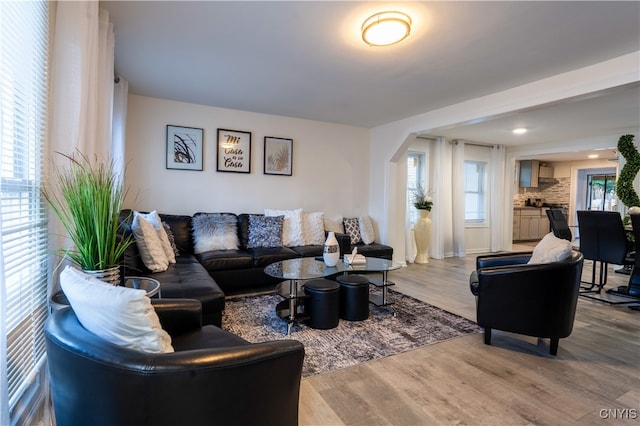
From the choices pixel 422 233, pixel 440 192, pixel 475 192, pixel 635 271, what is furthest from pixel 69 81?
pixel 475 192


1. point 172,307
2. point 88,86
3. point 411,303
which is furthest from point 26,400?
point 411,303

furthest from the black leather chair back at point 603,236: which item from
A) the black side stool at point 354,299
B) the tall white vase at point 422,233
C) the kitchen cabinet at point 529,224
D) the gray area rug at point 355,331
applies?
the kitchen cabinet at point 529,224

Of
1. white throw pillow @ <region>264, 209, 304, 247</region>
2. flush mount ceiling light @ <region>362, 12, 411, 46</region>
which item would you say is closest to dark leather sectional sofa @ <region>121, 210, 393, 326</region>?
white throw pillow @ <region>264, 209, 304, 247</region>

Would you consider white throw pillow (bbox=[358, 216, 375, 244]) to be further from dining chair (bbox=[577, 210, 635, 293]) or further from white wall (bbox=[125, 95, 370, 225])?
dining chair (bbox=[577, 210, 635, 293])

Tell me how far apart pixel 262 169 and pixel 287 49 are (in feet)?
7.91

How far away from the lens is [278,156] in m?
4.97

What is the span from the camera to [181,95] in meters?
4.04

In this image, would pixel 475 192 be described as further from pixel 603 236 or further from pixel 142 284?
pixel 142 284

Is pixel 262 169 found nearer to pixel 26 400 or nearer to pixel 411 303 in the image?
pixel 411 303

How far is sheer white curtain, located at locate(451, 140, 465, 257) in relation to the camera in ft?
21.1

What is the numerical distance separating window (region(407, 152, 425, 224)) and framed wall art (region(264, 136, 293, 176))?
2.44 meters

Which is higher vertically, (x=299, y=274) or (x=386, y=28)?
(x=386, y=28)

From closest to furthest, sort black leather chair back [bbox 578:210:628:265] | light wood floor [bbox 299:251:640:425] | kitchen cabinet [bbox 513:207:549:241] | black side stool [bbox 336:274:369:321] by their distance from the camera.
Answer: light wood floor [bbox 299:251:640:425]
black side stool [bbox 336:274:369:321]
black leather chair back [bbox 578:210:628:265]
kitchen cabinet [bbox 513:207:549:241]

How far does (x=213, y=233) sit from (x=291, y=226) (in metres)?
1.10
